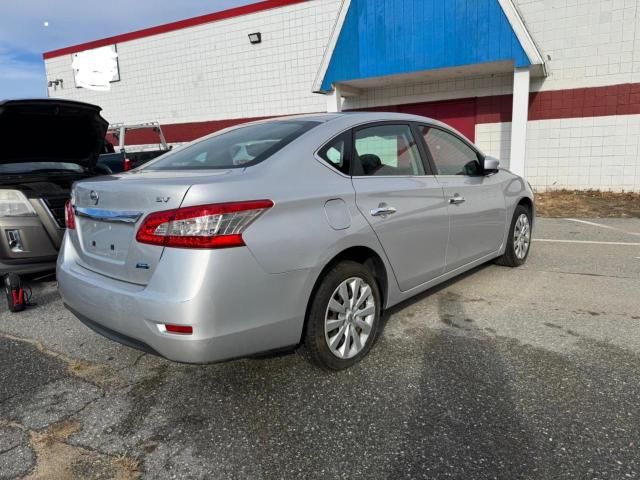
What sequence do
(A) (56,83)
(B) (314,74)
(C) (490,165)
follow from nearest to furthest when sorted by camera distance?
(C) (490,165) → (B) (314,74) → (A) (56,83)

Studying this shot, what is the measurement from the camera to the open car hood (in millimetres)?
4883

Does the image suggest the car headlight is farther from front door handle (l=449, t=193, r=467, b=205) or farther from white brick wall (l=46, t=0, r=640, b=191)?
white brick wall (l=46, t=0, r=640, b=191)

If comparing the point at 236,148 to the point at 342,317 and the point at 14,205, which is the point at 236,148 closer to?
the point at 342,317

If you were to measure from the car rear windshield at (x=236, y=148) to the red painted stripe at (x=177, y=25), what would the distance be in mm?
12293

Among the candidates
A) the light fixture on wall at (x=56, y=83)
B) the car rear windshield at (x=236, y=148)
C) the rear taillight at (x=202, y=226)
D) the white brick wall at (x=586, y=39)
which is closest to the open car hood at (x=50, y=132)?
the car rear windshield at (x=236, y=148)

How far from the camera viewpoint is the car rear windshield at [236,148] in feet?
9.82

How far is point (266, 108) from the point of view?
15727 millimetres

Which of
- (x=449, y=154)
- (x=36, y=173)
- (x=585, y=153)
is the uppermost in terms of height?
(x=449, y=154)

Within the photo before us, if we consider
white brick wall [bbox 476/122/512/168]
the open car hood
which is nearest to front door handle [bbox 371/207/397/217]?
the open car hood

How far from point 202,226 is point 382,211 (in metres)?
1.30

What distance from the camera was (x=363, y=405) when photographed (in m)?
2.74

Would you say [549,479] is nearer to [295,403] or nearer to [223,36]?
[295,403]

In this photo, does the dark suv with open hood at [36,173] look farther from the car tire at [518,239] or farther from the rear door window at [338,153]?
the car tire at [518,239]

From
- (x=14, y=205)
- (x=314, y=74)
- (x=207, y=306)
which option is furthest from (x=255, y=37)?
(x=207, y=306)
